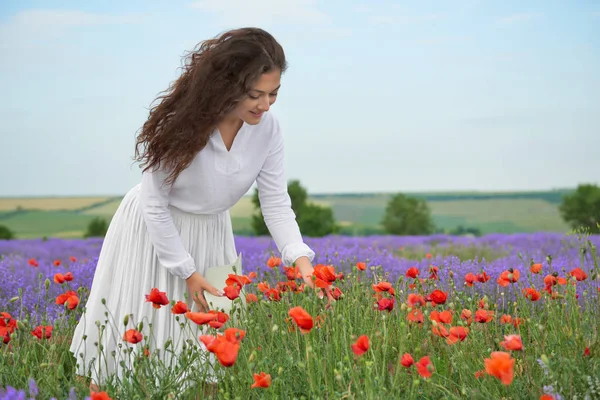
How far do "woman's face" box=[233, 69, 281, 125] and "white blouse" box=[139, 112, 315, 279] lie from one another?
21 cm

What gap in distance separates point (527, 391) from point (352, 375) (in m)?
0.68

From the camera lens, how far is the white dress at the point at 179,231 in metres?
2.77

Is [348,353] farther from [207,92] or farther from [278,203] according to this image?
[207,92]

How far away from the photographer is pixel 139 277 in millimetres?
2986

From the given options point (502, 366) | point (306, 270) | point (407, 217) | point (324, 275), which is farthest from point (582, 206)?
point (502, 366)

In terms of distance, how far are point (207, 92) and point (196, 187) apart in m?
0.42

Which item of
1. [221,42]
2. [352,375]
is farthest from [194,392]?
[221,42]

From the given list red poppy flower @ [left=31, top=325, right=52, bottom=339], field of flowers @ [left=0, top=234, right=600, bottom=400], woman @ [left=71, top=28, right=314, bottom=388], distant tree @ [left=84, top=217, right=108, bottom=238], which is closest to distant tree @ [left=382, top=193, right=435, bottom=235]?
distant tree @ [left=84, top=217, right=108, bottom=238]

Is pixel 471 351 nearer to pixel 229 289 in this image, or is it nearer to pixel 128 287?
pixel 229 289

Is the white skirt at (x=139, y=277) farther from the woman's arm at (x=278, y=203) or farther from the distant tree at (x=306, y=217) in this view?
the distant tree at (x=306, y=217)

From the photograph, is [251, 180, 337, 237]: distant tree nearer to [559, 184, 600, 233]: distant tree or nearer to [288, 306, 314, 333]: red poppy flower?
[559, 184, 600, 233]: distant tree

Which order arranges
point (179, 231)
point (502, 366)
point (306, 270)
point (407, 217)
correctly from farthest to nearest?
point (407, 217)
point (179, 231)
point (306, 270)
point (502, 366)

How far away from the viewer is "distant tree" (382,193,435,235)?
37.2ft

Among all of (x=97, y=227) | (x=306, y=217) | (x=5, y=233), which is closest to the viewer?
(x=306, y=217)
